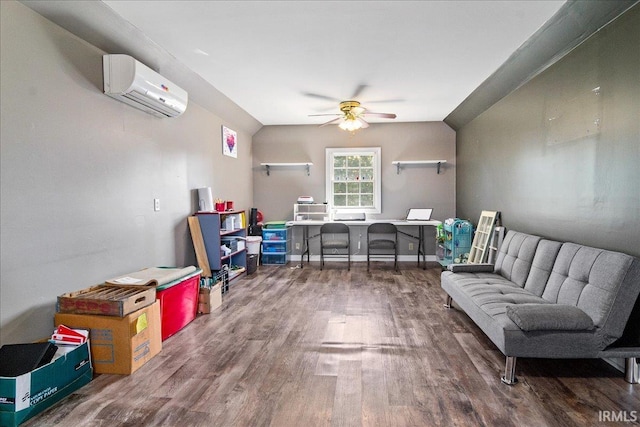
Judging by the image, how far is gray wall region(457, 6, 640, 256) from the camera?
2.23 metres

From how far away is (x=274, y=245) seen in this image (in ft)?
19.9

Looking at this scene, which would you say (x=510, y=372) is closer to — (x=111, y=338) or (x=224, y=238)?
(x=111, y=338)

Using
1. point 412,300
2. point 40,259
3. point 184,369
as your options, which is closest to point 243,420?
point 184,369

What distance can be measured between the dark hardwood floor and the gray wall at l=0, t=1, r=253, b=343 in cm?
75

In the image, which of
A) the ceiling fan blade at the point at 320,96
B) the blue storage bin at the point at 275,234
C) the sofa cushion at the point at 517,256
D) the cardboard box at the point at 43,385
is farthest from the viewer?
the blue storage bin at the point at 275,234

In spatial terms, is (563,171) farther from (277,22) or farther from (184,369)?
(184,369)

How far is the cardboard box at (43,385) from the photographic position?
1.73 metres

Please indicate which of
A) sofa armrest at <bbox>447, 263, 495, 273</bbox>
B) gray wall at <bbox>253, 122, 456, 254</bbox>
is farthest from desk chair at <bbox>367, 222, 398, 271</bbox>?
sofa armrest at <bbox>447, 263, 495, 273</bbox>

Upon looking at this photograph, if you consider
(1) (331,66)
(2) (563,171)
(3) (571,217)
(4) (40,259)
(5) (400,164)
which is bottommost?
(4) (40,259)

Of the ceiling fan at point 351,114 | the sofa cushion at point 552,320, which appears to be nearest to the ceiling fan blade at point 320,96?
the ceiling fan at point 351,114

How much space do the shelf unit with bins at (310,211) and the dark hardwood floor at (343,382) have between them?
2.99 m

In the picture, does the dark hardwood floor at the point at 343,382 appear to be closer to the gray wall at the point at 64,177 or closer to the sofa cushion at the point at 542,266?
the sofa cushion at the point at 542,266

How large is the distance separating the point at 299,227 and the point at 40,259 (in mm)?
4518

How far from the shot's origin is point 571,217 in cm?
281
